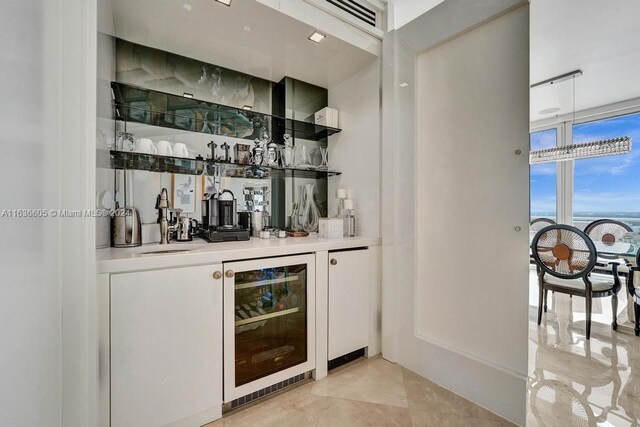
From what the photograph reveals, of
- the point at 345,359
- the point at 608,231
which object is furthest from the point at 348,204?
the point at 608,231

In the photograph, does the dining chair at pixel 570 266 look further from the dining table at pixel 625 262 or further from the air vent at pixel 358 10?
the air vent at pixel 358 10

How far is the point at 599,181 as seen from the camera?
13.7 feet

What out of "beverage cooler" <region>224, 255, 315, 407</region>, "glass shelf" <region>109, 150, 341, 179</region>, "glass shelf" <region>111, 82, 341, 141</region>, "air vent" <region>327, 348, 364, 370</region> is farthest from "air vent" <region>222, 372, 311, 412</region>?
"glass shelf" <region>111, 82, 341, 141</region>

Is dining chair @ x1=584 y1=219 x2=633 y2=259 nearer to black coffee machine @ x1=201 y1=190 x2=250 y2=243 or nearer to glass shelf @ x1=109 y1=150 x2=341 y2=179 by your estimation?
glass shelf @ x1=109 y1=150 x2=341 y2=179

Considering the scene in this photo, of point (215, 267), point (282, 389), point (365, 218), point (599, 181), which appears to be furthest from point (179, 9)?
point (599, 181)

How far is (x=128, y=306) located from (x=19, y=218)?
645 millimetres

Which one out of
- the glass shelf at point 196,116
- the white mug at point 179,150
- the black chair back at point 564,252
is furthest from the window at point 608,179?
the white mug at point 179,150

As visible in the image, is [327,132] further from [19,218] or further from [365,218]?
[19,218]

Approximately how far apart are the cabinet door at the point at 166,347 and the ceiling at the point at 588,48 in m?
3.09

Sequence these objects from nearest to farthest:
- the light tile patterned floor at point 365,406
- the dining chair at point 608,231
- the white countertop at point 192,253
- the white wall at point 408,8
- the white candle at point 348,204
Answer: the white countertop at point 192,253 < the light tile patterned floor at point 365,406 < the white wall at point 408,8 < the white candle at point 348,204 < the dining chair at point 608,231

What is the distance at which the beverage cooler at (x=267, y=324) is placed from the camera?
139 cm

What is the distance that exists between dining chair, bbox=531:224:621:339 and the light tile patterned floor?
1.73 metres

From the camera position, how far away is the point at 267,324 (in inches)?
62.2

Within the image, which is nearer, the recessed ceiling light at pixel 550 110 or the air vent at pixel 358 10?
the air vent at pixel 358 10
